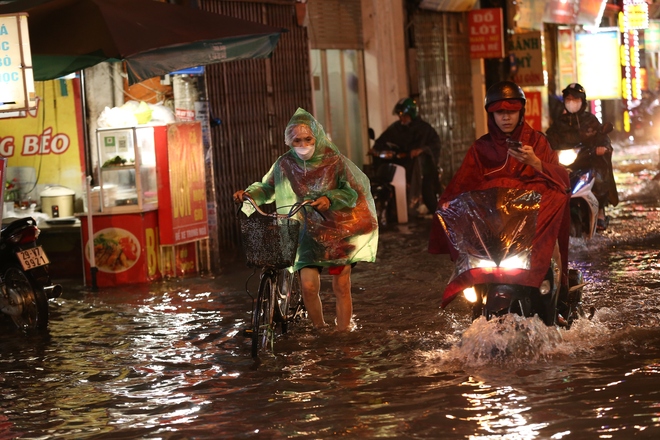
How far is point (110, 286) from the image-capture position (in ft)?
39.7

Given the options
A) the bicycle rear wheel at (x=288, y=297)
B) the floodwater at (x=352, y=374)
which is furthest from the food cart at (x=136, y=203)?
the bicycle rear wheel at (x=288, y=297)

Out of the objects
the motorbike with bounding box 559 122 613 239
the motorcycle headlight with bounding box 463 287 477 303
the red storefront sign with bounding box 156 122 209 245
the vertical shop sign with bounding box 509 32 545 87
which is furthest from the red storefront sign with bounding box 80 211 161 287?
the vertical shop sign with bounding box 509 32 545 87

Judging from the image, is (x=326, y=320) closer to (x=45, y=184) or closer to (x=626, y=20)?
(x=45, y=184)

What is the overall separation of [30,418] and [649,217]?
36.4 feet

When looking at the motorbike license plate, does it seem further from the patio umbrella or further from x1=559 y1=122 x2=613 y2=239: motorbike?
x1=559 y1=122 x2=613 y2=239: motorbike

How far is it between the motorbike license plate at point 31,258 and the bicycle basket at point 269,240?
2894mm

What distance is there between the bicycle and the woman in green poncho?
10.7 inches

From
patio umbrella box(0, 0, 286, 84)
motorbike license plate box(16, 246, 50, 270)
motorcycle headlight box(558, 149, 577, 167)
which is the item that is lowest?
motorbike license plate box(16, 246, 50, 270)

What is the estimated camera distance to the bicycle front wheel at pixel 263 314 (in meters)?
7.77

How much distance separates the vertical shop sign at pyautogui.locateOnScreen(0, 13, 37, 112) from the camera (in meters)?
9.52

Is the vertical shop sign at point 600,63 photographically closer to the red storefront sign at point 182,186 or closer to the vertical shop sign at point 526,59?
the vertical shop sign at point 526,59

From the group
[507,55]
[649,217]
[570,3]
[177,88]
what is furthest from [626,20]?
[177,88]

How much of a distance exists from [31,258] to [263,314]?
2797 millimetres

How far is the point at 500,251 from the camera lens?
7.11 m
